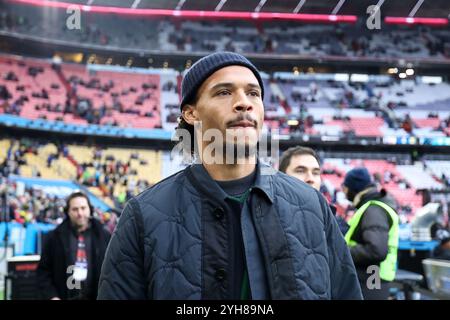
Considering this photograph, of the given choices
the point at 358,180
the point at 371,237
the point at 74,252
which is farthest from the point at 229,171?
the point at 74,252

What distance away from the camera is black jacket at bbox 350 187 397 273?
3391 mm

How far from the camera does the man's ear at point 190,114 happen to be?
1556mm

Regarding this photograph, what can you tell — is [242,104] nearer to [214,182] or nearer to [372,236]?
[214,182]

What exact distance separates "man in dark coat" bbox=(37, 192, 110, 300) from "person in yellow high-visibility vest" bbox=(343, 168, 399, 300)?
181 cm

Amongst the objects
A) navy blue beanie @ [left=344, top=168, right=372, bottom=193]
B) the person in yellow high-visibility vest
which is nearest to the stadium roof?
navy blue beanie @ [left=344, top=168, right=372, bottom=193]

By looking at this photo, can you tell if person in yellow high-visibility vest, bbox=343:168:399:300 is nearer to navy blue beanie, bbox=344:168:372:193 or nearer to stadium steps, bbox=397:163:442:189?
navy blue beanie, bbox=344:168:372:193

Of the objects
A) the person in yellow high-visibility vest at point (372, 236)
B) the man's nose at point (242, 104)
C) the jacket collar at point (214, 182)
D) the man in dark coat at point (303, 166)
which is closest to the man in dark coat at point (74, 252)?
the man in dark coat at point (303, 166)

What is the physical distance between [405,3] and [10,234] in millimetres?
17960

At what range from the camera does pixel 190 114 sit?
157 cm

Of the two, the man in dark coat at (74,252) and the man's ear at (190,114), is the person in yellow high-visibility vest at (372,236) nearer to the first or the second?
the man in dark coat at (74,252)

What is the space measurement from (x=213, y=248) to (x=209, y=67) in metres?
0.49

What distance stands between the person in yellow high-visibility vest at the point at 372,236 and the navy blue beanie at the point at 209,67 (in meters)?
2.17
